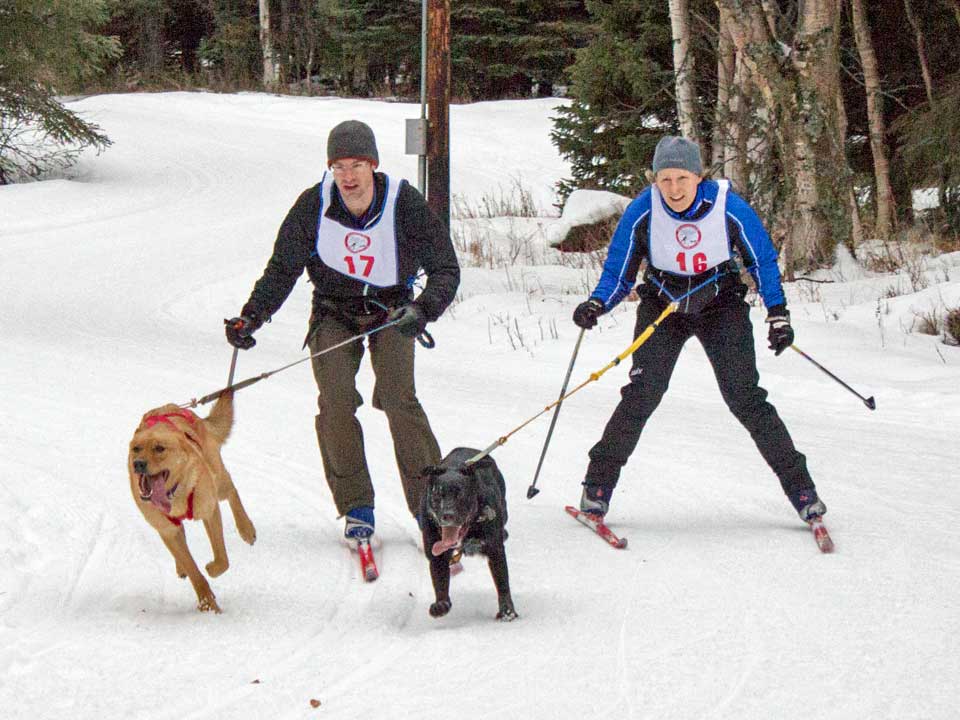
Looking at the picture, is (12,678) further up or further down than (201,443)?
further down

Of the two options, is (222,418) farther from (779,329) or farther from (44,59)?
(44,59)

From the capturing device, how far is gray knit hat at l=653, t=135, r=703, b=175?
5914mm

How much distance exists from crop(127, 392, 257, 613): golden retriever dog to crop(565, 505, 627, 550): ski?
1957 millimetres

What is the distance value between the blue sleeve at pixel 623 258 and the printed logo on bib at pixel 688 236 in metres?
0.20

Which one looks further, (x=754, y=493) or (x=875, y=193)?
(x=875, y=193)

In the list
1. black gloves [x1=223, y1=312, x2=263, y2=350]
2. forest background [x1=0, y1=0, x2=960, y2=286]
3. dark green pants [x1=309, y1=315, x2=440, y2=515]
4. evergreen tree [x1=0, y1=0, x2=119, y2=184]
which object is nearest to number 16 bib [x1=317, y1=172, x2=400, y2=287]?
dark green pants [x1=309, y1=315, x2=440, y2=515]

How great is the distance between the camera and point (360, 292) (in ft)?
19.4

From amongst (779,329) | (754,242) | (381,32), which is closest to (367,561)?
(779,329)

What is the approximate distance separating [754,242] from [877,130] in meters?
12.6

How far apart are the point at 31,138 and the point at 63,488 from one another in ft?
78.2

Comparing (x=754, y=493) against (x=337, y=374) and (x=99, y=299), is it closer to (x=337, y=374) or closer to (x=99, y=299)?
(x=337, y=374)

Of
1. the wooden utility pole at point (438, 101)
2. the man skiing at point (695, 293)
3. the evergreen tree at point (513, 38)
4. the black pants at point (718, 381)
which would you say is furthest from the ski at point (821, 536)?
the evergreen tree at point (513, 38)

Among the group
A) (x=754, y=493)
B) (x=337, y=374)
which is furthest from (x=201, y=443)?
(x=754, y=493)

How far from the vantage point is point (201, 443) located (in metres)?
5.13
